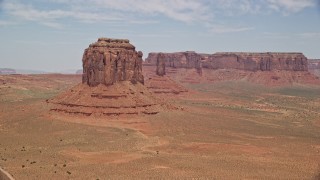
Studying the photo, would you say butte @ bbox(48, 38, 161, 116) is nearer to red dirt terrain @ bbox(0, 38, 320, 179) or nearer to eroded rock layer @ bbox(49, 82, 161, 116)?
eroded rock layer @ bbox(49, 82, 161, 116)

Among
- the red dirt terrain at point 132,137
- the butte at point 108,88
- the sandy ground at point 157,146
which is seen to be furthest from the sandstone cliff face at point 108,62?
the sandy ground at point 157,146

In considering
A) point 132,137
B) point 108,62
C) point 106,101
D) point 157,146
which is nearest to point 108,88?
point 106,101

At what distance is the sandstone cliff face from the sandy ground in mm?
8996

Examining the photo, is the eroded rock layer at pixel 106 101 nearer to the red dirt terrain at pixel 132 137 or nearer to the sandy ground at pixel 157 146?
the red dirt terrain at pixel 132 137

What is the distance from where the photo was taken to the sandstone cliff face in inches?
3024

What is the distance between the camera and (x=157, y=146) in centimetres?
5672

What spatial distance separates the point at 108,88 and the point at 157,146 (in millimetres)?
23149

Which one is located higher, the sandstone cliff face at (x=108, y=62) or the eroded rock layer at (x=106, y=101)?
the sandstone cliff face at (x=108, y=62)

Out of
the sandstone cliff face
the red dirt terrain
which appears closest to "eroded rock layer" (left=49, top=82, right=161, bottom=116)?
the red dirt terrain

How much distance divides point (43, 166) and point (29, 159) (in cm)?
416

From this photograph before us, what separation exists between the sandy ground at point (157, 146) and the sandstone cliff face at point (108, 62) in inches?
354

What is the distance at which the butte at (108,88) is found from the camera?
73.4 metres

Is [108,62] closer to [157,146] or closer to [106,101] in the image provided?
[106,101]

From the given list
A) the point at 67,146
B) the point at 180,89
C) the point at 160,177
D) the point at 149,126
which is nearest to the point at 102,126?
the point at 149,126
